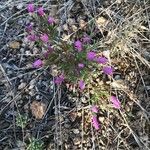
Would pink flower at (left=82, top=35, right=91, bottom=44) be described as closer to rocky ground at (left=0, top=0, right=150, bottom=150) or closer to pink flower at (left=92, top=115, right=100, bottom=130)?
rocky ground at (left=0, top=0, right=150, bottom=150)

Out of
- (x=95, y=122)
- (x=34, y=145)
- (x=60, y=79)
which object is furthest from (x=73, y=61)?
(x=34, y=145)

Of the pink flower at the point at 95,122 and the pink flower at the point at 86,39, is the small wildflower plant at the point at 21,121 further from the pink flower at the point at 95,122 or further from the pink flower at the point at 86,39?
the pink flower at the point at 86,39

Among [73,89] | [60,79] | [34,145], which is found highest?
[60,79]

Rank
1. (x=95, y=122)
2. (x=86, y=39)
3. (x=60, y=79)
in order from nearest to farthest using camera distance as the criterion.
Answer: (x=95, y=122), (x=60, y=79), (x=86, y=39)

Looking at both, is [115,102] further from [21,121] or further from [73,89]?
Result: [21,121]

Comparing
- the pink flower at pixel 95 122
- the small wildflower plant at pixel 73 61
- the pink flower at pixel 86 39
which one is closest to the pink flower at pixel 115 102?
the small wildflower plant at pixel 73 61

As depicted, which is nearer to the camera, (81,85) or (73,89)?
(81,85)

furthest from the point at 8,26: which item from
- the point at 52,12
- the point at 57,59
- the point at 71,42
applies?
the point at 57,59

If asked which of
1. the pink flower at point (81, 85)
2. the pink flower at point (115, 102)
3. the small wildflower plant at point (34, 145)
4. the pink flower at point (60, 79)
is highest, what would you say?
the pink flower at point (60, 79)

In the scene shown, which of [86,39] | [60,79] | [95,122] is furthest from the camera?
[86,39]
